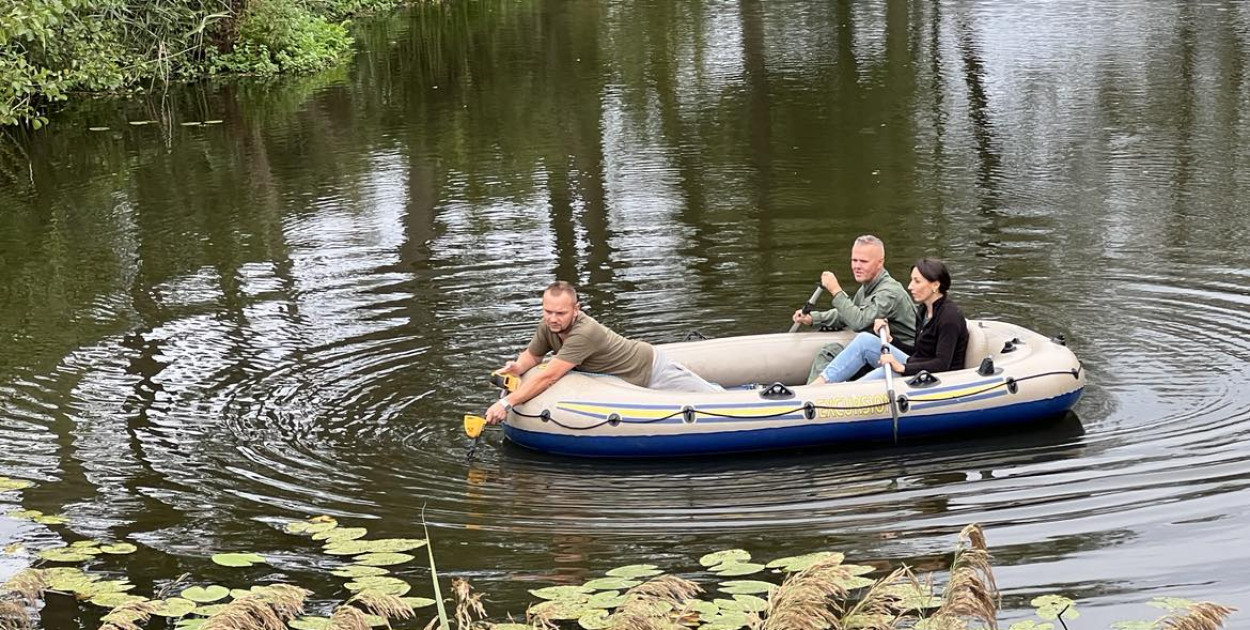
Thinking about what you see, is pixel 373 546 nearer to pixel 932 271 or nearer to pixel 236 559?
pixel 236 559

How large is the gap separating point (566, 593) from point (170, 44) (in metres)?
19.5

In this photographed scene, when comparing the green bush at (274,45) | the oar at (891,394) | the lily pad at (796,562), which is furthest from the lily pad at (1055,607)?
the green bush at (274,45)

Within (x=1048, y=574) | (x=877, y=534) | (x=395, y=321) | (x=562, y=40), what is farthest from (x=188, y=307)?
(x=562, y=40)

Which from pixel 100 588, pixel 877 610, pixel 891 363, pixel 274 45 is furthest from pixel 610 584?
pixel 274 45

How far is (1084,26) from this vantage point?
26203mm

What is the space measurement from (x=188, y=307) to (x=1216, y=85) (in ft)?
47.2

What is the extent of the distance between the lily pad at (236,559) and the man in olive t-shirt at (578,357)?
69.3 inches

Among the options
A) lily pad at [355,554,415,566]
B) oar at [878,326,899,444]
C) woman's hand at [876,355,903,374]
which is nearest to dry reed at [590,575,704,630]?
lily pad at [355,554,415,566]

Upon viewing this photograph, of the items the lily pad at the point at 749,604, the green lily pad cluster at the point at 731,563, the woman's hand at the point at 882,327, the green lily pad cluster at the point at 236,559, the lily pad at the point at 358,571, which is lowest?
the green lily pad cluster at the point at 731,563

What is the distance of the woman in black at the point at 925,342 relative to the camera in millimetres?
8930

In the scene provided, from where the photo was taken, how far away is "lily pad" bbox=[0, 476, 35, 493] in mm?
8336

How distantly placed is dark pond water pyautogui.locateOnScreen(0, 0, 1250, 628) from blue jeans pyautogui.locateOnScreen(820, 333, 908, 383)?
0.61m

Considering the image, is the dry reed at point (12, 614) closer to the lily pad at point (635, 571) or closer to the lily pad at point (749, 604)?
the lily pad at point (635, 571)

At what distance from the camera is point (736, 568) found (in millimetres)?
6906
